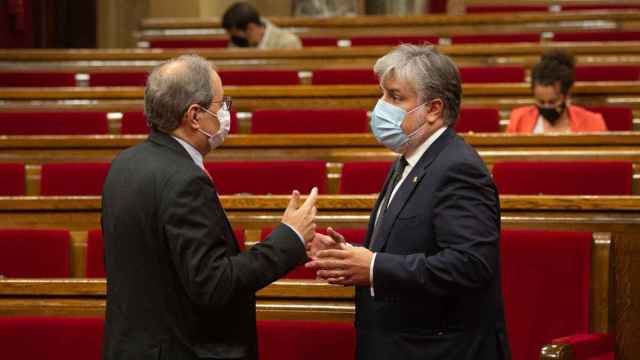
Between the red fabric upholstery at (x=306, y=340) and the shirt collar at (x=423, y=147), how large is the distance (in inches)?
6.2

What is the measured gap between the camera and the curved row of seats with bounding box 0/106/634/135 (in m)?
2.09

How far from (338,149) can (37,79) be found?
49.0 inches

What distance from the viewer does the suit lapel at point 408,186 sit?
3.04ft

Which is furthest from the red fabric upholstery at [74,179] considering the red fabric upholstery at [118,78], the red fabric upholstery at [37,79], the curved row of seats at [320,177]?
the red fabric upholstery at [37,79]

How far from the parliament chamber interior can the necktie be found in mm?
89

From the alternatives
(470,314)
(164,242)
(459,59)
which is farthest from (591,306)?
(459,59)

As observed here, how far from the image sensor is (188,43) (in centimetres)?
337

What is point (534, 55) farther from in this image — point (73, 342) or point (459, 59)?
point (73, 342)

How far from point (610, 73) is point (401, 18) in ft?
2.98

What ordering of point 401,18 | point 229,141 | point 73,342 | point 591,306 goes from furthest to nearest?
point 401,18, point 229,141, point 591,306, point 73,342

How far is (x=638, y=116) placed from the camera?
7.05 feet

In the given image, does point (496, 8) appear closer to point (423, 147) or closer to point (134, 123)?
point (134, 123)

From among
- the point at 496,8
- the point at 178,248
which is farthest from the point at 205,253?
the point at 496,8

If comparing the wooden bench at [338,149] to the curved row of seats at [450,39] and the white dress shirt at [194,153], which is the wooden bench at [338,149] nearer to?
the white dress shirt at [194,153]
